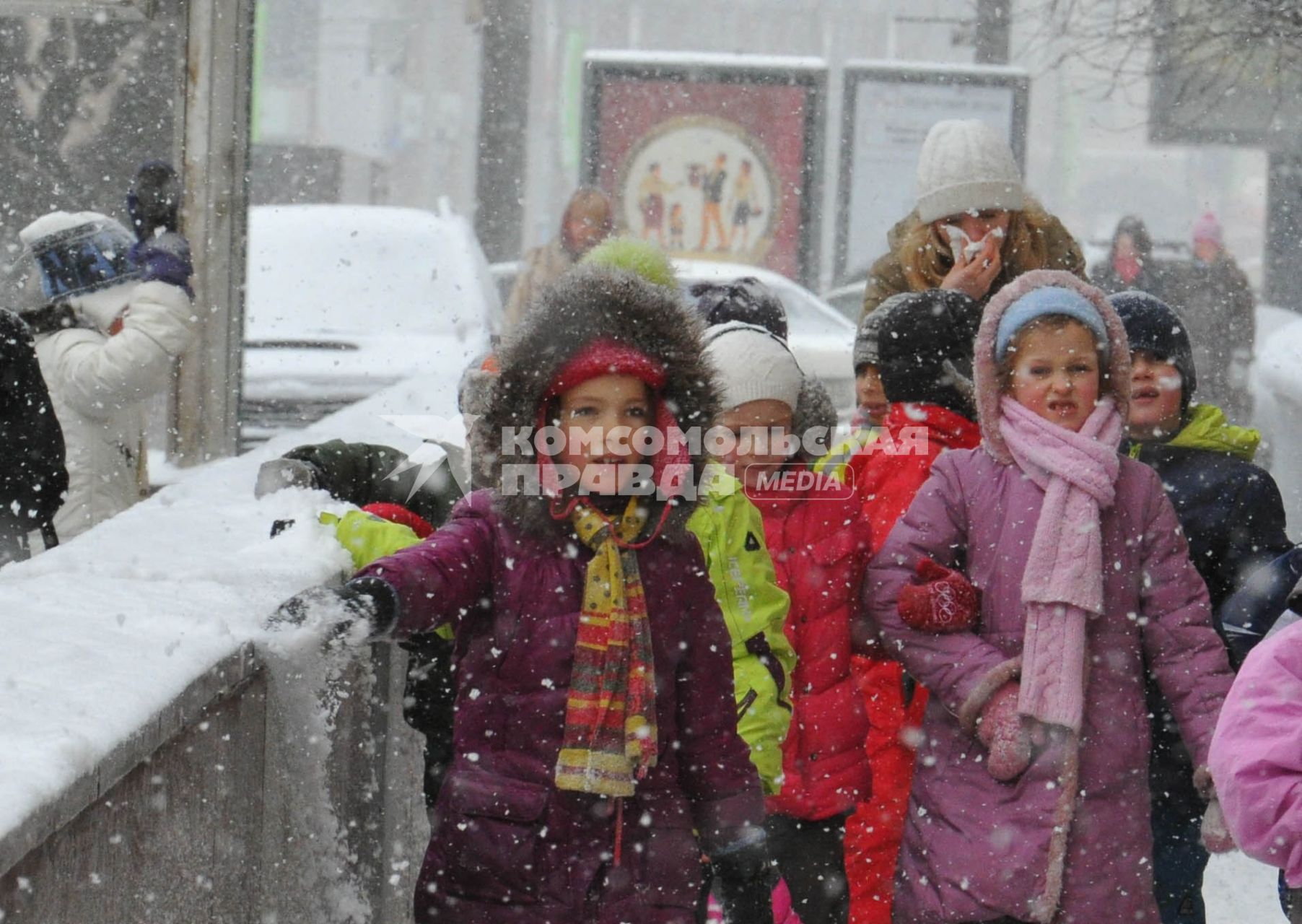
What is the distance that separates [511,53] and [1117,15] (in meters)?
12.4

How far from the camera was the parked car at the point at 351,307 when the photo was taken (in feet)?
36.5

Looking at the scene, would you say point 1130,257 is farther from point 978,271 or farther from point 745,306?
point 745,306

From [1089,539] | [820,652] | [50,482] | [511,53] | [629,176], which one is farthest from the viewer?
[511,53]

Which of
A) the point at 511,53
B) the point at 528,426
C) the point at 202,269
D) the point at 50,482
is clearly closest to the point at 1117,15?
the point at 202,269

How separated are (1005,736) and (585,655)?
3.02ft

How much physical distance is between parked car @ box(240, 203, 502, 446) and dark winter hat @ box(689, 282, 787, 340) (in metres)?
5.91

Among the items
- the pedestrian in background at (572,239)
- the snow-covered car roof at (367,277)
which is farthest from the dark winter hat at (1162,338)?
the snow-covered car roof at (367,277)

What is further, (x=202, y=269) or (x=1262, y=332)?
(x=1262, y=332)

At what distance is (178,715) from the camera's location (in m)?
2.46

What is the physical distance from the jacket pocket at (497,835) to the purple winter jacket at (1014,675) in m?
0.91

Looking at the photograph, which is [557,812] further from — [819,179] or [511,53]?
[511,53]

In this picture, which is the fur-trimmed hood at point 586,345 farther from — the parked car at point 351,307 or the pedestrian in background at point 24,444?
the parked car at point 351,307

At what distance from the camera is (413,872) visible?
4.31m

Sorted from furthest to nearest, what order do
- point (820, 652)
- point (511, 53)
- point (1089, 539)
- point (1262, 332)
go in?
point (511, 53) < point (1262, 332) < point (820, 652) < point (1089, 539)
